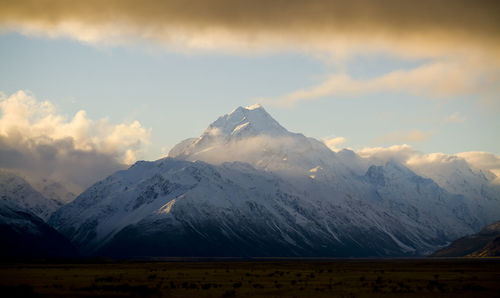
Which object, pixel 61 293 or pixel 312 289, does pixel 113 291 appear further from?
pixel 312 289

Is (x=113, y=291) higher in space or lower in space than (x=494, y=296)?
higher

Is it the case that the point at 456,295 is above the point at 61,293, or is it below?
below

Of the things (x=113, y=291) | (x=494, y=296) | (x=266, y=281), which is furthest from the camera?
(x=266, y=281)

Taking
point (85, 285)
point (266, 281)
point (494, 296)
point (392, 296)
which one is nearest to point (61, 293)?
point (85, 285)

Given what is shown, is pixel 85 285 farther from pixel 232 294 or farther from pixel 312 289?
pixel 312 289

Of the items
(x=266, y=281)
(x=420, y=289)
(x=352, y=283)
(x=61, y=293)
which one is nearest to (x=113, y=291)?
(x=61, y=293)

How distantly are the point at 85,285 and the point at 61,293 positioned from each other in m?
14.5

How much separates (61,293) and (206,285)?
87.4 feet

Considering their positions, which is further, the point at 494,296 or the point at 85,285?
the point at 85,285

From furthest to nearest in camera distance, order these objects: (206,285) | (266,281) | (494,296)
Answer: (266,281) < (206,285) < (494,296)

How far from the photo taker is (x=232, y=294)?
100250mm

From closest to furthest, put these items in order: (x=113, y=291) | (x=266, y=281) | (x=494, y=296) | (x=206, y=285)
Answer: (x=494, y=296) < (x=113, y=291) < (x=206, y=285) < (x=266, y=281)

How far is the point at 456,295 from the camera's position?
325 feet

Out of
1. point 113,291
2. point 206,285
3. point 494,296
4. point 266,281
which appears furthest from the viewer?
point 266,281
